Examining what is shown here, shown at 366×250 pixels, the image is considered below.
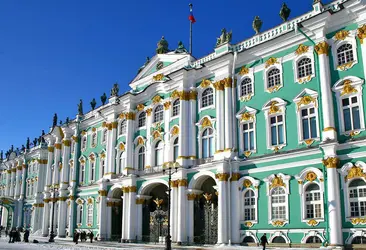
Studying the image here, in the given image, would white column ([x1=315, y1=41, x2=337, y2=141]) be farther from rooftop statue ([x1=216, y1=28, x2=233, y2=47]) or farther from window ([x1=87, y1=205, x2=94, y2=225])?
window ([x1=87, y1=205, x2=94, y2=225])

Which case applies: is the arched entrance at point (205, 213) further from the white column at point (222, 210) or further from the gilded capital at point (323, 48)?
the gilded capital at point (323, 48)

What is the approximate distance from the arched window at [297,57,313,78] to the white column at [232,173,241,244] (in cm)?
828

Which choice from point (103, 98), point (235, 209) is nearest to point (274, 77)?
point (235, 209)

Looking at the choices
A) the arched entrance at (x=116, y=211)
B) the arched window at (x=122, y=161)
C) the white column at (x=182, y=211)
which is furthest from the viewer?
the arched entrance at (x=116, y=211)

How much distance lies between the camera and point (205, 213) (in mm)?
32500

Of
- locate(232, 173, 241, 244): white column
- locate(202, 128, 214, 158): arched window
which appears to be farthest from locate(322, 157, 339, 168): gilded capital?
locate(202, 128, 214, 158): arched window

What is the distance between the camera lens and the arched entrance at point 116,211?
42.1m

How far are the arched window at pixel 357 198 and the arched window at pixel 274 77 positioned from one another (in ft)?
28.9

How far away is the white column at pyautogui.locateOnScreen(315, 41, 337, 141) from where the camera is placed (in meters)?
25.4

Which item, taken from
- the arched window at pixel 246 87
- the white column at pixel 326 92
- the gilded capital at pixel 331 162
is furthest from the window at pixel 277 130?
the gilded capital at pixel 331 162

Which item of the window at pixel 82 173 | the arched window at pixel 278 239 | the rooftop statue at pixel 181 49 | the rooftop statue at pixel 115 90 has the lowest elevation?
the arched window at pixel 278 239

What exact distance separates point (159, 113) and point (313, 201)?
17.1 meters

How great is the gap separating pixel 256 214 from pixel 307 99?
8.40 meters

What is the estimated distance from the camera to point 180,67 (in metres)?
37.8
